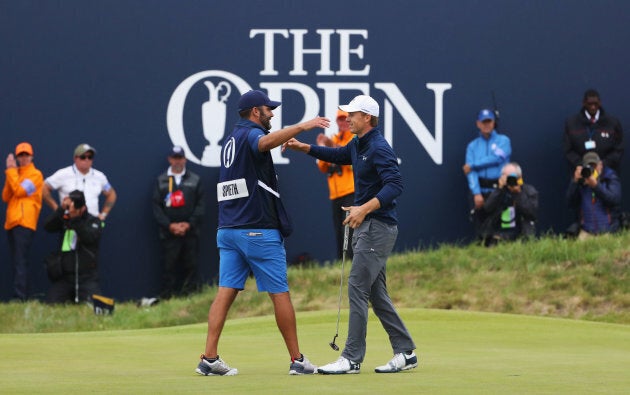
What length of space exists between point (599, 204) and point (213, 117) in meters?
5.41

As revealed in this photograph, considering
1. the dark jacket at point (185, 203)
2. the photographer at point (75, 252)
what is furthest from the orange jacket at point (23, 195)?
the dark jacket at point (185, 203)

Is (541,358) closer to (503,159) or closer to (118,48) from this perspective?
(503,159)

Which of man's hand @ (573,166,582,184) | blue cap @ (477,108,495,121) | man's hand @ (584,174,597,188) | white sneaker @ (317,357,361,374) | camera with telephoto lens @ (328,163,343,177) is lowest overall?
white sneaker @ (317,357,361,374)

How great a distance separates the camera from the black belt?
731 inches

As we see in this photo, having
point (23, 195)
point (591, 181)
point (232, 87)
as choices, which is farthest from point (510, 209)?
point (23, 195)

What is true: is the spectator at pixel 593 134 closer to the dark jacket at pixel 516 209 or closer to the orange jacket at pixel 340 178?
the dark jacket at pixel 516 209

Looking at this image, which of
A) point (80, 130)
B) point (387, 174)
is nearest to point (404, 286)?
point (80, 130)

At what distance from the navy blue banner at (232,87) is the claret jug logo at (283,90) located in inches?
0.8

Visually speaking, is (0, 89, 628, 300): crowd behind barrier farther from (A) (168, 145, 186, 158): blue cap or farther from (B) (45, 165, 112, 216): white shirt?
(A) (168, 145, 186, 158): blue cap

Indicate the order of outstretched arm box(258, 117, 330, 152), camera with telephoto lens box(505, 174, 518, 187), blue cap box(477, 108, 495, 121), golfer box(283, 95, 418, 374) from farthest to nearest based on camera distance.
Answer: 1. blue cap box(477, 108, 495, 121)
2. camera with telephoto lens box(505, 174, 518, 187)
3. golfer box(283, 95, 418, 374)
4. outstretched arm box(258, 117, 330, 152)

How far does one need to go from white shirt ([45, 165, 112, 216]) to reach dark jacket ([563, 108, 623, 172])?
642 centimetres

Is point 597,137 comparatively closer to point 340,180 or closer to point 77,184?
point 340,180

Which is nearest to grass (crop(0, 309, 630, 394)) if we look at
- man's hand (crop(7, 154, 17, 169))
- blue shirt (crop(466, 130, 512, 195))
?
blue shirt (crop(466, 130, 512, 195))

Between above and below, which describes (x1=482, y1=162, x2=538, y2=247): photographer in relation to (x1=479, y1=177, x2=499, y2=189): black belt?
below
